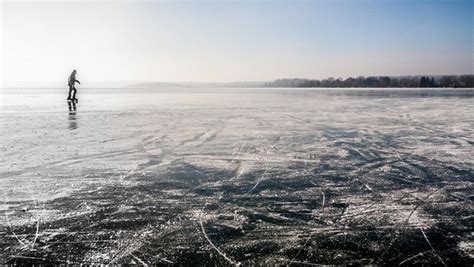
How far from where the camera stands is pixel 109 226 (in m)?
3.19

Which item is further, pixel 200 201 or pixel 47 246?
pixel 200 201

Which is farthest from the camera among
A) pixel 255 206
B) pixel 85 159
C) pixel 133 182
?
pixel 85 159

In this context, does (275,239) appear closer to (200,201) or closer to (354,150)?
(200,201)

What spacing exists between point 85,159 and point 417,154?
5.70 metres

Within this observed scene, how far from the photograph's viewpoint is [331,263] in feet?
8.25

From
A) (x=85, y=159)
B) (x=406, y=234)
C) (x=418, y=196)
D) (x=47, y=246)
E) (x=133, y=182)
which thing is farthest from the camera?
(x=85, y=159)

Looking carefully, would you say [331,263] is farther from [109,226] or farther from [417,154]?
[417,154]

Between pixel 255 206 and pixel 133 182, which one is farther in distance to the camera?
pixel 133 182

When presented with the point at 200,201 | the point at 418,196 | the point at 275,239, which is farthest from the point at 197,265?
the point at 418,196

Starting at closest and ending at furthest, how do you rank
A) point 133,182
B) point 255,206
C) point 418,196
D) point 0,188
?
point 255,206, point 418,196, point 0,188, point 133,182

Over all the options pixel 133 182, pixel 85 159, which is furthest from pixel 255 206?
pixel 85 159

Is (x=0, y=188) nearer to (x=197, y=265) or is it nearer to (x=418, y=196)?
(x=197, y=265)

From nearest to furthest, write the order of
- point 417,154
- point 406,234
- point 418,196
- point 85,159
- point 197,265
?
point 197,265, point 406,234, point 418,196, point 85,159, point 417,154

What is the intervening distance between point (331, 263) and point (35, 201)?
312cm
